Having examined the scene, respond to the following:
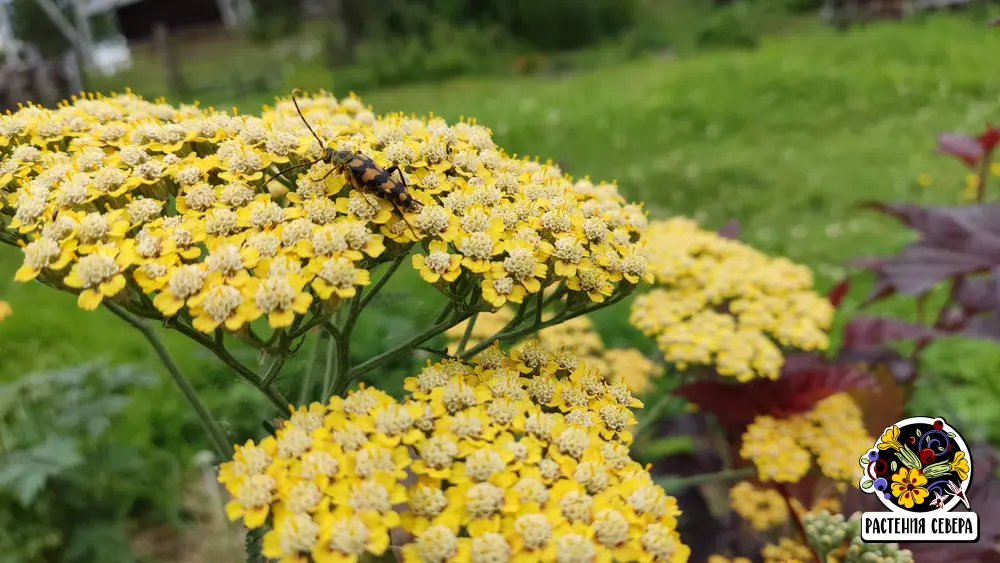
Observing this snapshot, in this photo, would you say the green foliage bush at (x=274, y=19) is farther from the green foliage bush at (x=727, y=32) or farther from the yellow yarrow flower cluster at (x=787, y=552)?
the yellow yarrow flower cluster at (x=787, y=552)

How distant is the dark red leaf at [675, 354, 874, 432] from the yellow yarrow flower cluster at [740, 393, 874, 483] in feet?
0.13

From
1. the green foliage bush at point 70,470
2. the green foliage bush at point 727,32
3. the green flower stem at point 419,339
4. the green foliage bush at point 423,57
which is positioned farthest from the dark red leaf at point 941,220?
the green foliage bush at point 727,32

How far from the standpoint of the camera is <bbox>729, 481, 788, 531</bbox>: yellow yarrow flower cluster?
234cm

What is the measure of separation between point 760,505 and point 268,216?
1.99 metres

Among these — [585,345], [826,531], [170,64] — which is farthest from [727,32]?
[826,531]

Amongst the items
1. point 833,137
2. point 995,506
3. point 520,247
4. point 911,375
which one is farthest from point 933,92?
point 520,247

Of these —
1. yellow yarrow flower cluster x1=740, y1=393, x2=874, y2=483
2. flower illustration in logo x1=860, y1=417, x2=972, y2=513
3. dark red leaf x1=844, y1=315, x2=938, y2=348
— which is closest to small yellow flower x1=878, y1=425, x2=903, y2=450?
flower illustration in logo x1=860, y1=417, x2=972, y2=513

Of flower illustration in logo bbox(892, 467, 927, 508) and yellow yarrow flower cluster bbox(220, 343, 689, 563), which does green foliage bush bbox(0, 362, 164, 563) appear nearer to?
yellow yarrow flower cluster bbox(220, 343, 689, 563)

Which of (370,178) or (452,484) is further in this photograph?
(370,178)

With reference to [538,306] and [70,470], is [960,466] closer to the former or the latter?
[538,306]

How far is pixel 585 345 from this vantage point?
2.64 metres

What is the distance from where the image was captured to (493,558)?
1.10 meters

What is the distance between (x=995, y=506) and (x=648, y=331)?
109 cm

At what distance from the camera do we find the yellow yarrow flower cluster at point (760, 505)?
7.69 feet
